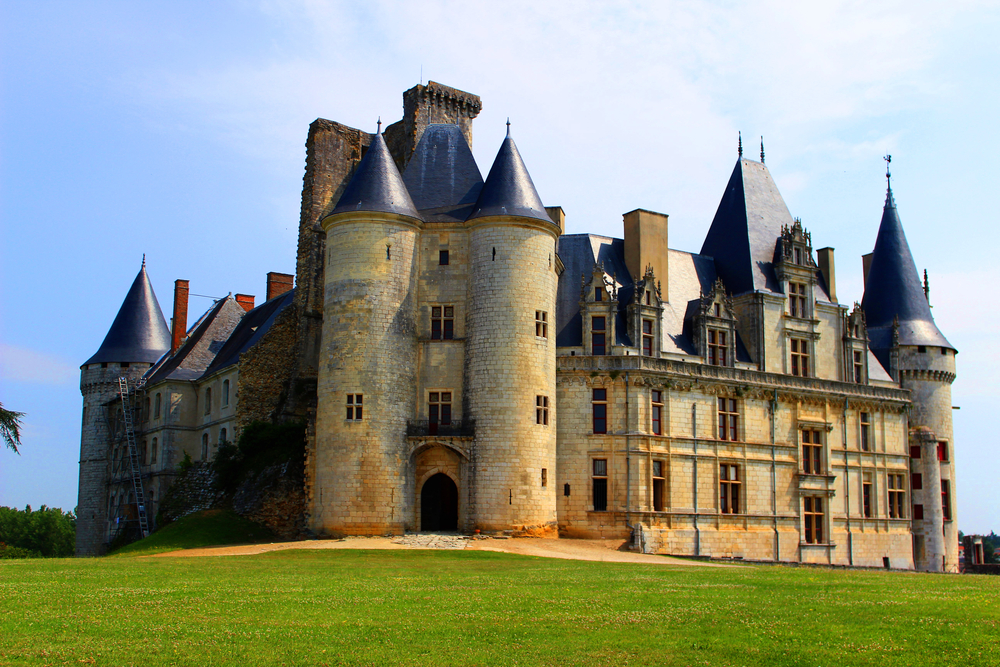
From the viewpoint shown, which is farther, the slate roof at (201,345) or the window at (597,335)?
the slate roof at (201,345)

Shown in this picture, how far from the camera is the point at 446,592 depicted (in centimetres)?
1736

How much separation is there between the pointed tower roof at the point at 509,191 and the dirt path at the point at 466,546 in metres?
11.9

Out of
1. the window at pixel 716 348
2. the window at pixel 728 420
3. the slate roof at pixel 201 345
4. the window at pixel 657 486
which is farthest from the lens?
the slate roof at pixel 201 345

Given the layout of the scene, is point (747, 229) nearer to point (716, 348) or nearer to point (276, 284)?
point (716, 348)

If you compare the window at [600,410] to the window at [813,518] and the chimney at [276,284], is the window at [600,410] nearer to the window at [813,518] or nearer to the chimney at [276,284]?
the window at [813,518]

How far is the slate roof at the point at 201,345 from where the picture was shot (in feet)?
169

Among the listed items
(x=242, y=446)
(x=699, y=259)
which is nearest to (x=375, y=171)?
(x=242, y=446)

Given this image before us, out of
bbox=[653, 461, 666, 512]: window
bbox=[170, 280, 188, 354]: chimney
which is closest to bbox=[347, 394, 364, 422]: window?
bbox=[653, 461, 666, 512]: window

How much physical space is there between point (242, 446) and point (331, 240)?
1031 centimetres

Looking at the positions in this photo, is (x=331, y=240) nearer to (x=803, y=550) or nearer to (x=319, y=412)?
(x=319, y=412)

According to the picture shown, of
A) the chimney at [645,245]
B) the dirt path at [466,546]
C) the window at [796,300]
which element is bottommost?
the dirt path at [466,546]

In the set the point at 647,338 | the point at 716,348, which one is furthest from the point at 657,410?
the point at 716,348

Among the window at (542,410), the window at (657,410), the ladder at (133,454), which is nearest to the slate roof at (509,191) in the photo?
the window at (542,410)

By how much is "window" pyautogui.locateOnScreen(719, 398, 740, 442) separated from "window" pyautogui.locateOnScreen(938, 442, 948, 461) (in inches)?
581
